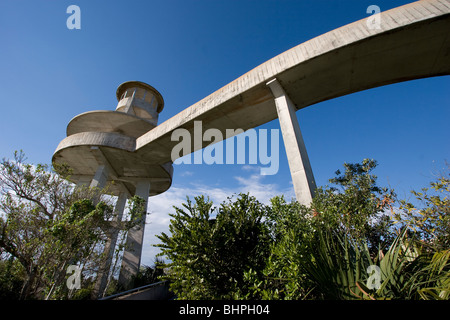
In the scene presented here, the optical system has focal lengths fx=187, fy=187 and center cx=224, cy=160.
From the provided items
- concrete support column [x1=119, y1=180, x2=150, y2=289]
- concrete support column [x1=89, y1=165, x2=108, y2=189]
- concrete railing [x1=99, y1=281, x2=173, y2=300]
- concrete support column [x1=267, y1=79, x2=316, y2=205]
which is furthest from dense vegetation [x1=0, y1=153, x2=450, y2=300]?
concrete support column [x1=89, y1=165, x2=108, y2=189]

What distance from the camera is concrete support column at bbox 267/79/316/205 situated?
201 inches

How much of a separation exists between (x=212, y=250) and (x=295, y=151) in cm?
370

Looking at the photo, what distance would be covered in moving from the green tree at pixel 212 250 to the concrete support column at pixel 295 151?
172 cm

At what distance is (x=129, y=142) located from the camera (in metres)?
11.7

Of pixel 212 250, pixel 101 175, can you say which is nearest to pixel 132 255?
pixel 101 175

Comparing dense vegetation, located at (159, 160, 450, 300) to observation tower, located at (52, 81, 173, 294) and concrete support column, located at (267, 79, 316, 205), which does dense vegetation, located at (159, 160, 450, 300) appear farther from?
observation tower, located at (52, 81, 173, 294)

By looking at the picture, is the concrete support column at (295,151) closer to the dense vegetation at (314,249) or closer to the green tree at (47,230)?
the dense vegetation at (314,249)

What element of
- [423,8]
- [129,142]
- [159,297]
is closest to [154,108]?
[129,142]

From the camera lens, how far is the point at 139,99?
17.5 metres

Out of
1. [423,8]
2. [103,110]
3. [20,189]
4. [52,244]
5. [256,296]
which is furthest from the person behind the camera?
[103,110]

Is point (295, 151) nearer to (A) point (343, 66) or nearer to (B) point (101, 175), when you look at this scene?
(A) point (343, 66)
